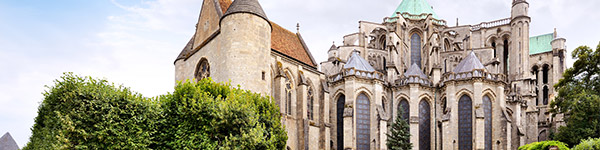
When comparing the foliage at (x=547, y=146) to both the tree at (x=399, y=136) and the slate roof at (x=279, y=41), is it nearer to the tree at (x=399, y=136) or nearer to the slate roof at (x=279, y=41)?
the tree at (x=399, y=136)

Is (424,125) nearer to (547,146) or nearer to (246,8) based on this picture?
(547,146)

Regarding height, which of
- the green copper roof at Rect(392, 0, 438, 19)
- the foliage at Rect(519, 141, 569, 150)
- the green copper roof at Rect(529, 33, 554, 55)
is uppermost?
the green copper roof at Rect(392, 0, 438, 19)

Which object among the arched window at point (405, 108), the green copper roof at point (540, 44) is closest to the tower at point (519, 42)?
the green copper roof at point (540, 44)

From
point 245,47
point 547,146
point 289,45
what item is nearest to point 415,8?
point 289,45

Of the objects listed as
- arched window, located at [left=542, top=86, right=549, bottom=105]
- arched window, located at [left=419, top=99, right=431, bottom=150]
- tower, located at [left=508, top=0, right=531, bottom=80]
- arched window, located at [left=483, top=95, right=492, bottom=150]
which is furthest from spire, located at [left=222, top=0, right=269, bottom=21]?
arched window, located at [left=542, top=86, right=549, bottom=105]

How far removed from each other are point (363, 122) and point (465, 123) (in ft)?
25.6

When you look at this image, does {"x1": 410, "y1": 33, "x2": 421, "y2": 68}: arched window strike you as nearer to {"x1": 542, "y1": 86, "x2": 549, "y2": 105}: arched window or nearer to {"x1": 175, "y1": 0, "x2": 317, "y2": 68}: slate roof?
{"x1": 175, "y1": 0, "x2": 317, "y2": 68}: slate roof

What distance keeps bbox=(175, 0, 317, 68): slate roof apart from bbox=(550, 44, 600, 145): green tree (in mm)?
18269

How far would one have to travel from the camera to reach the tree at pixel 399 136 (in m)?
39.2

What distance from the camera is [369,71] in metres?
42.5

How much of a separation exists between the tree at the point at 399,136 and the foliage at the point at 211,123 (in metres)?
14.0

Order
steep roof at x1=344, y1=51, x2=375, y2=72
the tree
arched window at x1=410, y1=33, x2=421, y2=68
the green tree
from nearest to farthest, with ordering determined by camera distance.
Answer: the green tree → the tree → steep roof at x1=344, y1=51, x2=375, y2=72 → arched window at x1=410, y1=33, x2=421, y2=68

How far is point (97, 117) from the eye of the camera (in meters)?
24.6

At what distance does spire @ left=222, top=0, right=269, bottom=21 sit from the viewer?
34344mm
